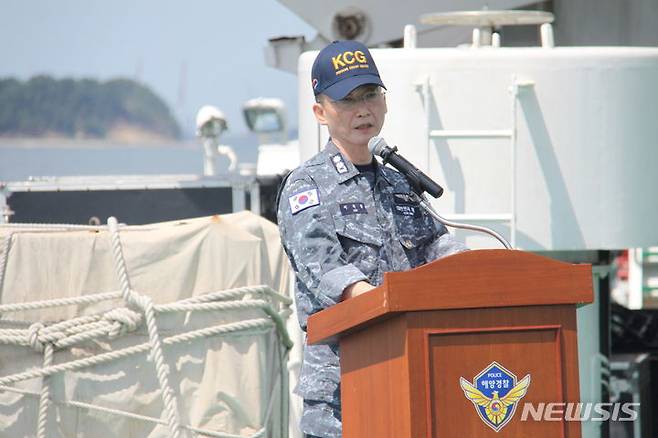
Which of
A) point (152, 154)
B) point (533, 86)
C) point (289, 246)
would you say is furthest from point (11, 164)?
point (289, 246)

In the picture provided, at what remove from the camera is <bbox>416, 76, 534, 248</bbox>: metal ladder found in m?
6.19

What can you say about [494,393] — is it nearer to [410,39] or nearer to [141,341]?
[141,341]

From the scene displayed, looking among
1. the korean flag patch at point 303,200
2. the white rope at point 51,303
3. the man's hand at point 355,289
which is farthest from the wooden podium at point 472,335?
the white rope at point 51,303

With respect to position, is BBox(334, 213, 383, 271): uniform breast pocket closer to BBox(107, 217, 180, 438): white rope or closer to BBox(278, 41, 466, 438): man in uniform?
BBox(278, 41, 466, 438): man in uniform

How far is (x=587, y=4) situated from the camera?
9969 millimetres

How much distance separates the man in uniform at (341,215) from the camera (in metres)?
3.52

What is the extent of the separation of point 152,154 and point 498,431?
26.4 m

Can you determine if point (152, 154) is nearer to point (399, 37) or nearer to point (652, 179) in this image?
point (399, 37)

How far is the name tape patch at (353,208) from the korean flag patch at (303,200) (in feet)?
0.26

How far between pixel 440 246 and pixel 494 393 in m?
0.83

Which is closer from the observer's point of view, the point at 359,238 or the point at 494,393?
the point at 494,393

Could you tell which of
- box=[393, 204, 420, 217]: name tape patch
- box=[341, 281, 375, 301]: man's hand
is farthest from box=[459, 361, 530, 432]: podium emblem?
box=[393, 204, 420, 217]: name tape patch

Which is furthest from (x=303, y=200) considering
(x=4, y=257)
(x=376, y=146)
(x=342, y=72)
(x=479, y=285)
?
(x=4, y=257)

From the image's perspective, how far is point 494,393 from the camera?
2973 millimetres
